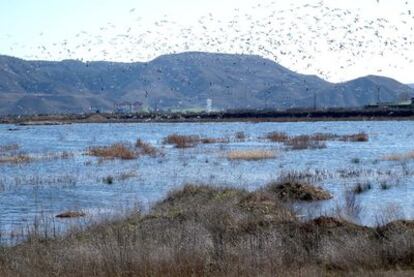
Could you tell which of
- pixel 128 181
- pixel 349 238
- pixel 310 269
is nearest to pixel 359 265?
pixel 310 269

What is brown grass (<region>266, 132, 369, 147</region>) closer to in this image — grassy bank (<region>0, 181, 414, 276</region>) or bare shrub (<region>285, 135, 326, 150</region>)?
bare shrub (<region>285, 135, 326, 150</region>)

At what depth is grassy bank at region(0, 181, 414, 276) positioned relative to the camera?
15375mm

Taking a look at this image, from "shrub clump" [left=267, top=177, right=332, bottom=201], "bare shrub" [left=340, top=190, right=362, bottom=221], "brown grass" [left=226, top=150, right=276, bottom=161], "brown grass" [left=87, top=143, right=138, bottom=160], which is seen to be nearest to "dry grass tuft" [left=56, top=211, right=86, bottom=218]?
"shrub clump" [left=267, top=177, right=332, bottom=201]

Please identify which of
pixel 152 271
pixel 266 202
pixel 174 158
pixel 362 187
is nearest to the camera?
pixel 152 271

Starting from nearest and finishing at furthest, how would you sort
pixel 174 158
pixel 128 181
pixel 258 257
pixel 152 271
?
1. pixel 152 271
2. pixel 258 257
3. pixel 128 181
4. pixel 174 158

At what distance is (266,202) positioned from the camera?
28.2 meters

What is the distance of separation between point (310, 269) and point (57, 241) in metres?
7.38

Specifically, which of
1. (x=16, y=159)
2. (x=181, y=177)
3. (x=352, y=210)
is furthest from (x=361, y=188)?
(x=16, y=159)

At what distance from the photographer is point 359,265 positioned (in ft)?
52.4

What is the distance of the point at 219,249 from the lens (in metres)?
17.2

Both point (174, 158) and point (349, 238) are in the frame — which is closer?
point (349, 238)

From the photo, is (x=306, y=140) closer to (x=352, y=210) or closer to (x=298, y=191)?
(x=298, y=191)

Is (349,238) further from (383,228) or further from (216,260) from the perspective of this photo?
(216,260)

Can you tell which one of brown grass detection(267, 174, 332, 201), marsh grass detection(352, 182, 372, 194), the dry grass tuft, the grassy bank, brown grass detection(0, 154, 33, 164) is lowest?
brown grass detection(0, 154, 33, 164)
